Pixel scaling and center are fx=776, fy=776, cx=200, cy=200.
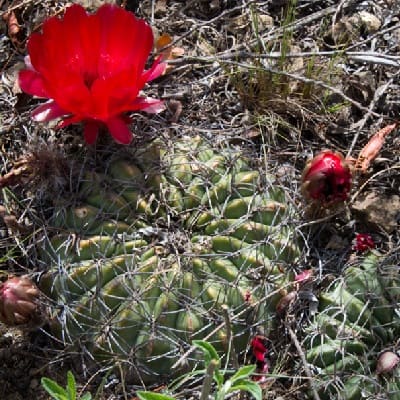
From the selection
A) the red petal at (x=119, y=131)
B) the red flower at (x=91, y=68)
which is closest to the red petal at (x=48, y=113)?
the red flower at (x=91, y=68)

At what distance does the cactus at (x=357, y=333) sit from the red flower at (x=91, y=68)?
712mm

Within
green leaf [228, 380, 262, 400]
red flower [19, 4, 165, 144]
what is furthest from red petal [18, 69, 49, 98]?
green leaf [228, 380, 262, 400]

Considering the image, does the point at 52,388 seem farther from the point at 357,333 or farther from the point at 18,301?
the point at 357,333

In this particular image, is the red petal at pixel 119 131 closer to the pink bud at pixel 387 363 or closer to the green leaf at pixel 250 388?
the green leaf at pixel 250 388

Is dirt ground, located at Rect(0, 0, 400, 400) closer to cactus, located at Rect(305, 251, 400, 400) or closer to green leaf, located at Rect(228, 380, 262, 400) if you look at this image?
cactus, located at Rect(305, 251, 400, 400)

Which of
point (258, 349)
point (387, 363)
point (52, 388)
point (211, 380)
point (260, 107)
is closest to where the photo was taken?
point (211, 380)

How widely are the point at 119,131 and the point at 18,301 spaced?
52 cm

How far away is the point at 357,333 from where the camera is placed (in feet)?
6.63

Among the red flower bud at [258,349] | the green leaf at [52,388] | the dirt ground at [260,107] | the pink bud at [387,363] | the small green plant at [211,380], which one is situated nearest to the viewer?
the small green plant at [211,380]

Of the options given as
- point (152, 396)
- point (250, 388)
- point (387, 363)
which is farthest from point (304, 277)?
point (152, 396)

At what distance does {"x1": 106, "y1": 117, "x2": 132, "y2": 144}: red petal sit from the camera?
2.08m

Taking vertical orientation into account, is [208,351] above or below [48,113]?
below

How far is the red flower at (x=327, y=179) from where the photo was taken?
2.12 m

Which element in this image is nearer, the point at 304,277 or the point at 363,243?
the point at 304,277
